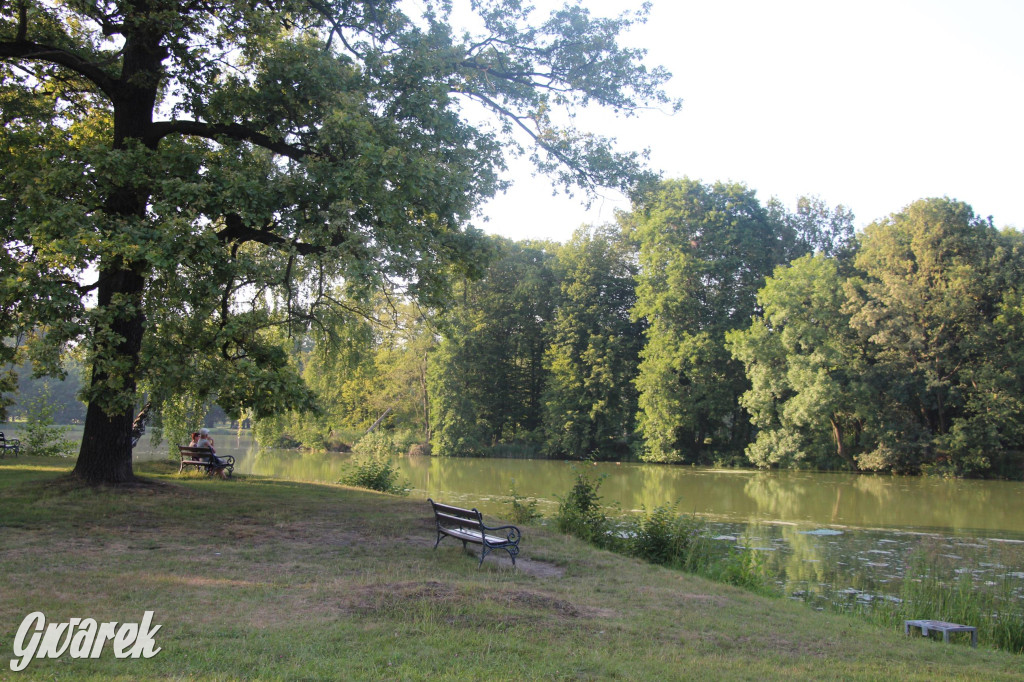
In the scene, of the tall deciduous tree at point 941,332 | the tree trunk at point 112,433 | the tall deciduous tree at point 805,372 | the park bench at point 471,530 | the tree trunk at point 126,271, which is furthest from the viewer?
the tall deciduous tree at point 805,372

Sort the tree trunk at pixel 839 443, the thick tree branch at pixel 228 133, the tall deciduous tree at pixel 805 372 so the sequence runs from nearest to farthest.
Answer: the thick tree branch at pixel 228 133 → the tall deciduous tree at pixel 805 372 → the tree trunk at pixel 839 443

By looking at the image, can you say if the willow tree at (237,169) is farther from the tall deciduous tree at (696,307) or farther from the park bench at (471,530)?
the tall deciduous tree at (696,307)

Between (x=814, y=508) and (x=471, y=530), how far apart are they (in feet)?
50.3

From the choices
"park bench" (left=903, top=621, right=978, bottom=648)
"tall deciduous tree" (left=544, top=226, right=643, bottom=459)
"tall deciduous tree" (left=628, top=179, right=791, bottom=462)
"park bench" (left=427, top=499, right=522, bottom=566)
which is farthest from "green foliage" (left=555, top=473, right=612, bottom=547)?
"tall deciduous tree" (left=544, top=226, right=643, bottom=459)

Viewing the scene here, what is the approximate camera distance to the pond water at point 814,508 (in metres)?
11.6

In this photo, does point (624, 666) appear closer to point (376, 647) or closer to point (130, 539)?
point (376, 647)

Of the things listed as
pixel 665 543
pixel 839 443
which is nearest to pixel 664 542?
pixel 665 543

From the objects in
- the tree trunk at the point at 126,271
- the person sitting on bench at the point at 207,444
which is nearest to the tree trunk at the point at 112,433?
the tree trunk at the point at 126,271

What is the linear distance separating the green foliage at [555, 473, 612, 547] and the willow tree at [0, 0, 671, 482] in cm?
420

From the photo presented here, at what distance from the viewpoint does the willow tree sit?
9.49 meters

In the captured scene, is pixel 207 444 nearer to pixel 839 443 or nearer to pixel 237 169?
pixel 237 169

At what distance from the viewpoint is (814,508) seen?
20406mm

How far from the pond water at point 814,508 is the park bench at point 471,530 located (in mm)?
3715

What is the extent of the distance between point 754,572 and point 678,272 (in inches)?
1257
